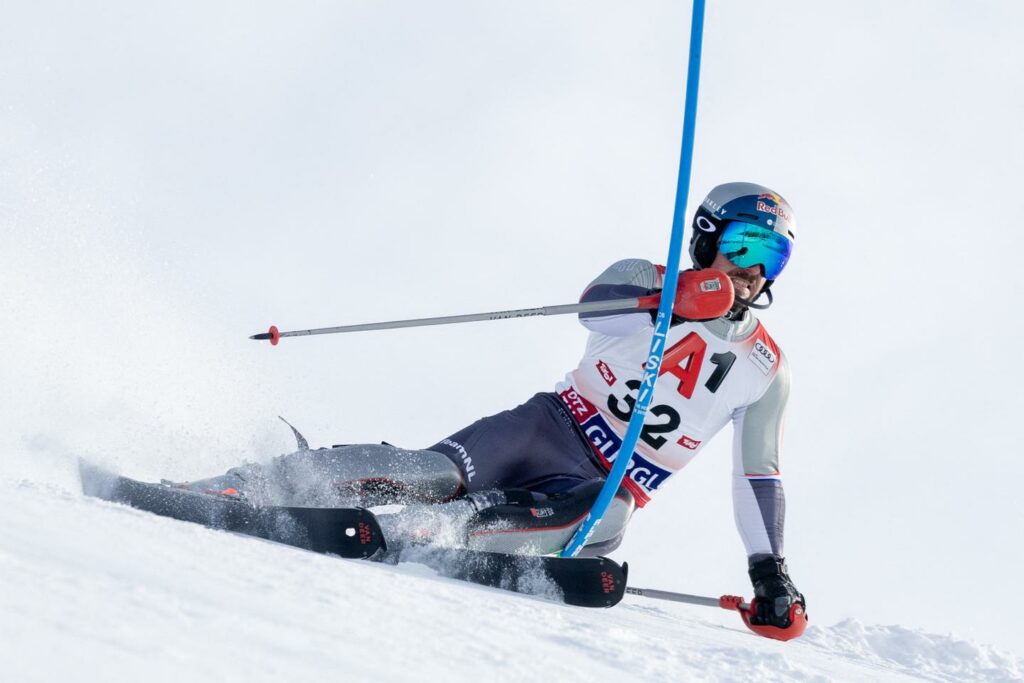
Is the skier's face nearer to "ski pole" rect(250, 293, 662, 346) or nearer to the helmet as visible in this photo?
the helmet

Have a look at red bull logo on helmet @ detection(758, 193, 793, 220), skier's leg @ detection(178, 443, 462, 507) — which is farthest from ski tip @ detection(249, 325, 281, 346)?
red bull logo on helmet @ detection(758, 193, 793, 220)

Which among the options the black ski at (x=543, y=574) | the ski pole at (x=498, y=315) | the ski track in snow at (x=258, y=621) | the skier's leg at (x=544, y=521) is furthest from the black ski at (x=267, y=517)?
the ski pole at (x=498, y=315)

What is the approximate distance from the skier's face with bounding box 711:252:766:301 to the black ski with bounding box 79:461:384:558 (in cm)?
207

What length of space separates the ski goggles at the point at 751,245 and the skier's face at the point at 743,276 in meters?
0.02

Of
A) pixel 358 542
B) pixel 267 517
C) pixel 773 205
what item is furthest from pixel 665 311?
pixel 267 517

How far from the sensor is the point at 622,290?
166 inches

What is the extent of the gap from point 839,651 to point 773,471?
32.1 inches

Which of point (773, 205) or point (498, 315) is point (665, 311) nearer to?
point (498, 315)

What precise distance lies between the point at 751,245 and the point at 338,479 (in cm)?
202

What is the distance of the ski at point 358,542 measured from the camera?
10.3ft

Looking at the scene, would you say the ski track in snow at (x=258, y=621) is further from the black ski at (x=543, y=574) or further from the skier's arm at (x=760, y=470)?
the skier's arm at (x=760, y=470)

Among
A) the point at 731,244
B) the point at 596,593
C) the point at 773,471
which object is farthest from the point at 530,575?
the point at 731,244

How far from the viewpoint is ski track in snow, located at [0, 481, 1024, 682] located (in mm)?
1463

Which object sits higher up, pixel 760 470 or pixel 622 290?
pixel 622 290
